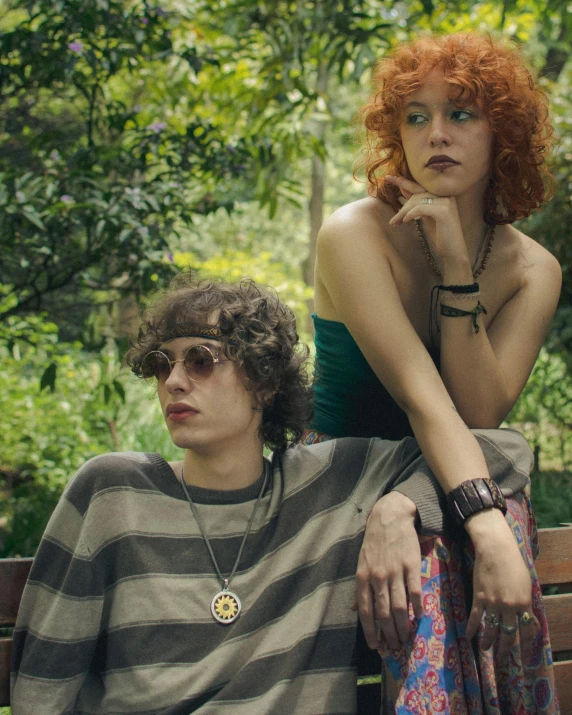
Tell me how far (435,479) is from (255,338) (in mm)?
568

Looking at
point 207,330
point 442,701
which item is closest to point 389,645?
point 442,701

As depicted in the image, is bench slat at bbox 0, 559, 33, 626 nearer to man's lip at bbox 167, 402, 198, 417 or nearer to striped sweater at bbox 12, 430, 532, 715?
striped sweater at bbox 12, 430, 532, 715

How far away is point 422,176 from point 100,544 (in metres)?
1.29

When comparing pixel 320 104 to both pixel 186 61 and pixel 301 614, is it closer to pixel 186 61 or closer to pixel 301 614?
pixel 186 61

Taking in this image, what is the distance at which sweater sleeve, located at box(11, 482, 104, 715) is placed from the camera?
74.2 inches

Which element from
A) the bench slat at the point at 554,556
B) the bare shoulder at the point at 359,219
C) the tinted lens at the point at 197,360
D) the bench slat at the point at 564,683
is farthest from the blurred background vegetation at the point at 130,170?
the bench slat at the point at 564,683

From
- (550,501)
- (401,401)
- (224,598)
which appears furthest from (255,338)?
(550,501)

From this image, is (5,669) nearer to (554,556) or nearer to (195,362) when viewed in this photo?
(195,362)

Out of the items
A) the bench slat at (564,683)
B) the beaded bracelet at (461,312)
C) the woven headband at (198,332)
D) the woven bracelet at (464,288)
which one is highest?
the woven bracelet at (464,288)

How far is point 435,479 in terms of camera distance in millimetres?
2062

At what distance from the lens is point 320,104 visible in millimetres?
5090

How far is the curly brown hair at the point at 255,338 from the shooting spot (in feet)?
7.00

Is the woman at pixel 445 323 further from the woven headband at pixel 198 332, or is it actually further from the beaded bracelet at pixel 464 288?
the woven headband at pixel 198 332

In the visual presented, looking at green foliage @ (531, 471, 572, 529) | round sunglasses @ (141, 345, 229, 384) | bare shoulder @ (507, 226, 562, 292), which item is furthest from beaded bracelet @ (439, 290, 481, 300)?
green foliage @ (531, 471, 572, 529)
